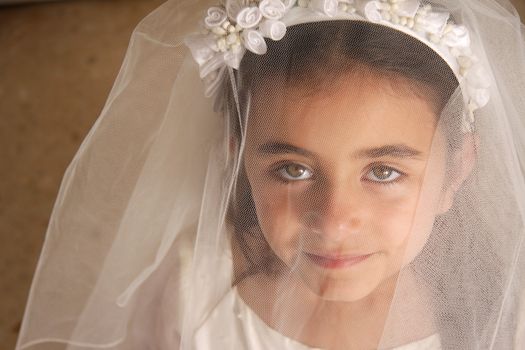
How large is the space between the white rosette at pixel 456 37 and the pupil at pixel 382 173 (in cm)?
14

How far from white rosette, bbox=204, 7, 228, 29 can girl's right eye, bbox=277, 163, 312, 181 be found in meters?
0.17

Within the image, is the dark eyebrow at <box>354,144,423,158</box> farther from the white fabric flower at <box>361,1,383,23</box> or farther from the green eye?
the white fabric flower at <box>361,1,383,23</box>

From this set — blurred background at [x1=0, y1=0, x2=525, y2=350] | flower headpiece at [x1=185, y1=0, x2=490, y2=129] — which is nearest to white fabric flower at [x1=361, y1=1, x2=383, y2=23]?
flower headpiece at [x1=185, y1=0, x2=490, y2=129]

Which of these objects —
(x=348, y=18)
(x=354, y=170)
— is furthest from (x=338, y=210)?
(x=348, y=18)

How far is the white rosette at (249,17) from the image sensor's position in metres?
0.79

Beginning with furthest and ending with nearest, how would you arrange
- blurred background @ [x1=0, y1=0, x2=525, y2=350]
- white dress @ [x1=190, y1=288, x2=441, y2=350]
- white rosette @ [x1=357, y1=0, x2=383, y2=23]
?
blurred background @ [x1=0, y1=0, x2=525, y2=350], white dress @ [x1=190, y1=288, x2=441, y2=350], white rosette @ [x1=357, y1=0, x2=383, y2=23]

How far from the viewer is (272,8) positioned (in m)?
0.79

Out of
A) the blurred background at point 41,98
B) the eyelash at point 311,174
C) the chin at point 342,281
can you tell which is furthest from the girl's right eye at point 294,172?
the blurred background at point 41,98

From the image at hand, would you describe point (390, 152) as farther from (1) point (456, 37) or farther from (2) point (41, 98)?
(2) point (41, 98)

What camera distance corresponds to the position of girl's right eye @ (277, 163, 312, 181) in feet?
2.65

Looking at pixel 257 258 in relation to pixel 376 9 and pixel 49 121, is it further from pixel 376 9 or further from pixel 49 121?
pixel 49 121

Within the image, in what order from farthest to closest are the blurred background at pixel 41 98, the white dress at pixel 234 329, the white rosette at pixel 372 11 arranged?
1. the blurred background at pixel 41 98
2. the white dress at pixel 234 329
3. the white rosette at pixel 372 11

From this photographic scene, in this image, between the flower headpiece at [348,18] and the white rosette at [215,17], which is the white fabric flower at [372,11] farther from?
the white rosette at [215,17]

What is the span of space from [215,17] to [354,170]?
22 centimetres
